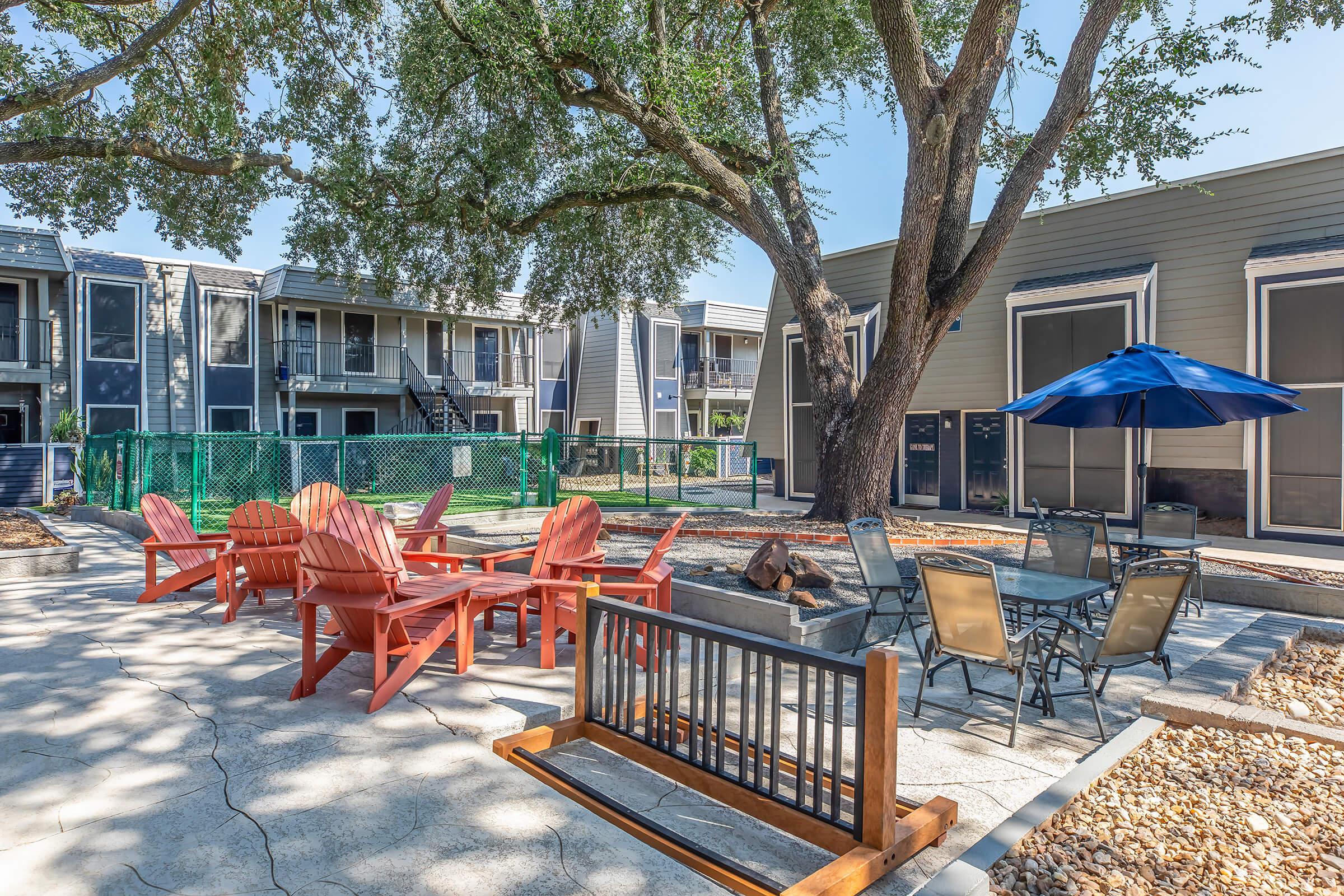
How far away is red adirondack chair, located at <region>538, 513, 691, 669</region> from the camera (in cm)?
476

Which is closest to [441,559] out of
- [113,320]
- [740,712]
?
[740,712]

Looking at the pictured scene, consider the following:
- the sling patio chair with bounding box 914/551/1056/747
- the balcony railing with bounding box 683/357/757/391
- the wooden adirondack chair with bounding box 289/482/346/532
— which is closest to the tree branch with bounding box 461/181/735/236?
the wooden adirondack chair with bounding box 289/482/346/532

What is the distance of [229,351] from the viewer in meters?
19.1

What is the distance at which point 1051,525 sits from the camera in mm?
6477

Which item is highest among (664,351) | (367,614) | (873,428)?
(664,351)

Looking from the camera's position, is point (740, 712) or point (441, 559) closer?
point (740, 712)

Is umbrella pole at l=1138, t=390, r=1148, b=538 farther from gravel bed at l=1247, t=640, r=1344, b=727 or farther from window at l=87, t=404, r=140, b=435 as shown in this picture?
window at l=87, t=404, r=140, b=435

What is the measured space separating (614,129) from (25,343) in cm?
1462

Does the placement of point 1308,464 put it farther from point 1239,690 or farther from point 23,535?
point 23,535

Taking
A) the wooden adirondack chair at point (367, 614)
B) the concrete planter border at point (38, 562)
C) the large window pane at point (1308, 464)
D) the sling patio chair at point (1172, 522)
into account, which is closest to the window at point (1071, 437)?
the large window pane at point (1308, 464)

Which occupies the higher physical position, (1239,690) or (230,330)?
(230,330)

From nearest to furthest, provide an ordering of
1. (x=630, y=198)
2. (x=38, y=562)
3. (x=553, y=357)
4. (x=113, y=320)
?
(x=38, y=562)
(x=630, y=198)
(x=113, y=320)
(x=553, y=357)

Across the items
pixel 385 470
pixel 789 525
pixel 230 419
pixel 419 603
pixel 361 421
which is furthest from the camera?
pixel 361 421

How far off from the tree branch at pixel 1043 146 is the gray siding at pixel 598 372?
677 inches
